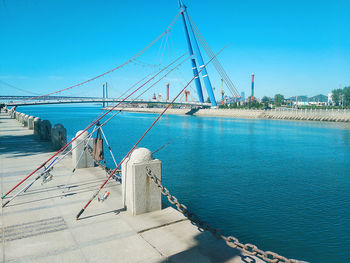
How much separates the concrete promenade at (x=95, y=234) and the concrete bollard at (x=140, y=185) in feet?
0.56

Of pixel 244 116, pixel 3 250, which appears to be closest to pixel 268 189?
pixel 3 250

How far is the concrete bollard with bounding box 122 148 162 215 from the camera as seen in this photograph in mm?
5191

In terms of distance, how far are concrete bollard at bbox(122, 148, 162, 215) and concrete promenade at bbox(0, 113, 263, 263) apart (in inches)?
6.7

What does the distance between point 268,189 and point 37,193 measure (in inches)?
351

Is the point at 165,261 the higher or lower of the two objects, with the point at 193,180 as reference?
higher

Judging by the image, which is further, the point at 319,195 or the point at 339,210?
the point at 319,195

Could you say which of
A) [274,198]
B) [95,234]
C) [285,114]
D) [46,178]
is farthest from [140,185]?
[285,114]

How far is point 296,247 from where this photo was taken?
23.6 ft

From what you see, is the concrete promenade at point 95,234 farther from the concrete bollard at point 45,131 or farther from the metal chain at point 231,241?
the concrete bollard at point 45,131

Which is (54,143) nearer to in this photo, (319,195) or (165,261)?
(165,261)

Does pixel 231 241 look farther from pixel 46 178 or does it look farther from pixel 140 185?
pixel 46 178

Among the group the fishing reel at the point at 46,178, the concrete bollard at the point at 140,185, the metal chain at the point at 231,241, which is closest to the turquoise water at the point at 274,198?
the metal chain at the point at 231,241

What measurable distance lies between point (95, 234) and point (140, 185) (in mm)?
1124

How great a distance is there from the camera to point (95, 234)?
181 inches
